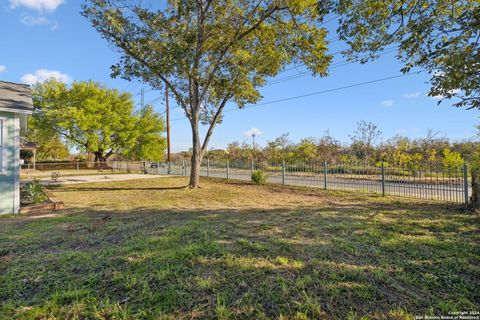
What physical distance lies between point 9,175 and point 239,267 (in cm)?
644

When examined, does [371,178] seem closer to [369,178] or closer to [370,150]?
[369,178]

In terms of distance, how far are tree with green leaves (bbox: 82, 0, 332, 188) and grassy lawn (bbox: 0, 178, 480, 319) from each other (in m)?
6.10

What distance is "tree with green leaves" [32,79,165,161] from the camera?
23.8 m

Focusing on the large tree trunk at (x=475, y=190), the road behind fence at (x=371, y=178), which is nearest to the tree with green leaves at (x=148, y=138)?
the road behind fence at (x=371, y=178)

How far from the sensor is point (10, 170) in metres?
5.80

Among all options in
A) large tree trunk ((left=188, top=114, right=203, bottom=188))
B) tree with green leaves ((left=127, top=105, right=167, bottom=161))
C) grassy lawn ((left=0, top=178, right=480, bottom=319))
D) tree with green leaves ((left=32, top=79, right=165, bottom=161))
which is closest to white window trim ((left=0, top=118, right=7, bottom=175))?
grassy lawn ((left=0, top=178, right=480, bottom=319))

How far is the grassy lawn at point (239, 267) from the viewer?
81.0 inches

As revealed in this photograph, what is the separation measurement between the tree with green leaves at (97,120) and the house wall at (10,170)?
67.1 ft

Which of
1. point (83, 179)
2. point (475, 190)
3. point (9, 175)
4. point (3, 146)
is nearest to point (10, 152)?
point (3, 146)

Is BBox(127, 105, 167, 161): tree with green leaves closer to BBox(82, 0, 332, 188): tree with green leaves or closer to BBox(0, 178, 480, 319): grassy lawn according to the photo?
BBox(82, 0, 332, 188): tree with green leaves

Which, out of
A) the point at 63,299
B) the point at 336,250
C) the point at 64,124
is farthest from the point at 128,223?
the point at 64,124

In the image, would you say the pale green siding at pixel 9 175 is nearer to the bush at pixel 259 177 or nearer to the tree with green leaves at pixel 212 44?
the tree with green leaves at pixel 212 44

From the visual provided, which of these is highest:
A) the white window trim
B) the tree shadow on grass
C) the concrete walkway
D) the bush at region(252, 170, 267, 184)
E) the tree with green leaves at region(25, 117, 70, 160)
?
the tree with green leaves at region(25, 117, 70, 160)

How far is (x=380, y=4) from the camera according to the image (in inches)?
202
